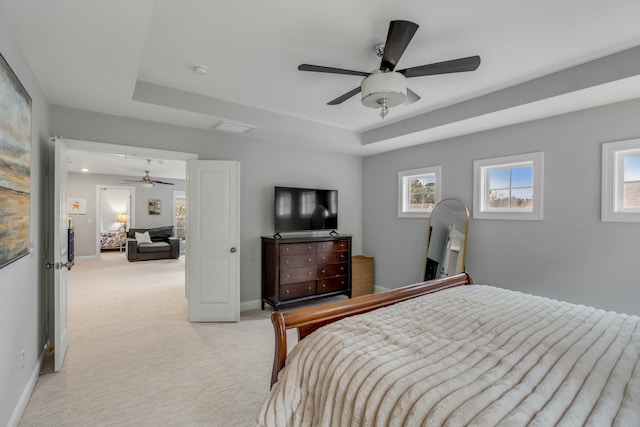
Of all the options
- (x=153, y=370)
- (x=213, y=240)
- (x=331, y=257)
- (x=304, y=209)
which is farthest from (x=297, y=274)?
(x=153, y=370)

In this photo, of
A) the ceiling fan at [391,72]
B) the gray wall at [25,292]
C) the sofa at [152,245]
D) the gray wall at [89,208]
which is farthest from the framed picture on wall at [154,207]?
the ceiling fan at [391,72]

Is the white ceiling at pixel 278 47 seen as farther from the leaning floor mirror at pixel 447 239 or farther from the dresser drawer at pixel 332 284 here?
the dresser drawer at pixel 332 284

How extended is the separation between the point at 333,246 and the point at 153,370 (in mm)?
2701

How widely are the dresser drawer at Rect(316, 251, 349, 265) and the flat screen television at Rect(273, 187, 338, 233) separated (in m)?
0.45

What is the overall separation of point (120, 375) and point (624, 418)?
3170 millimetres

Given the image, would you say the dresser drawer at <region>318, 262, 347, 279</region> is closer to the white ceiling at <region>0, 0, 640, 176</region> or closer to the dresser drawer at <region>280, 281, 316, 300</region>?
the dresser drawer at <region>280, 281, 316, 300</region>

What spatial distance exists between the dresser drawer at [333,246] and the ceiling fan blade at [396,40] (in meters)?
2.78

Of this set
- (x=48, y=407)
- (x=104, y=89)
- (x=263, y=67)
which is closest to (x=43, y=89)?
(x=104, y=89)

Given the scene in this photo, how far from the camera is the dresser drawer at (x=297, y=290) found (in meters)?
4.18

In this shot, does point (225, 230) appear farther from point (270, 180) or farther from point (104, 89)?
point (104, 89)

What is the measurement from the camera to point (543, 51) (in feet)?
8.02

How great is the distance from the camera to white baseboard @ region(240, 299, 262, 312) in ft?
14.1

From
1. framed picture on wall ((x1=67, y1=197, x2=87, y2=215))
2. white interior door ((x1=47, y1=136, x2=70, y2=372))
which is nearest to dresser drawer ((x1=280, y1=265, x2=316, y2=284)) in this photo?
white interior door ((x1=47, y1=136, x2=70, y2=372))

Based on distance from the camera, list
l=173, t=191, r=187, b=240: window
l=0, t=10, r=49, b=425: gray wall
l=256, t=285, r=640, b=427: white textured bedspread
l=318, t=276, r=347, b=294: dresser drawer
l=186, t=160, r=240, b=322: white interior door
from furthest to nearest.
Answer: l=173, t=191, r=187, b=240: window → l=318, t=276, r=347, b=294: dresser drawer → l=186, t=160, r=240, b=322: white interior door → l=0, t=10, r=49, b=425: gray wall → l=256, t=285, r=640, b=427: white textured bedspread
